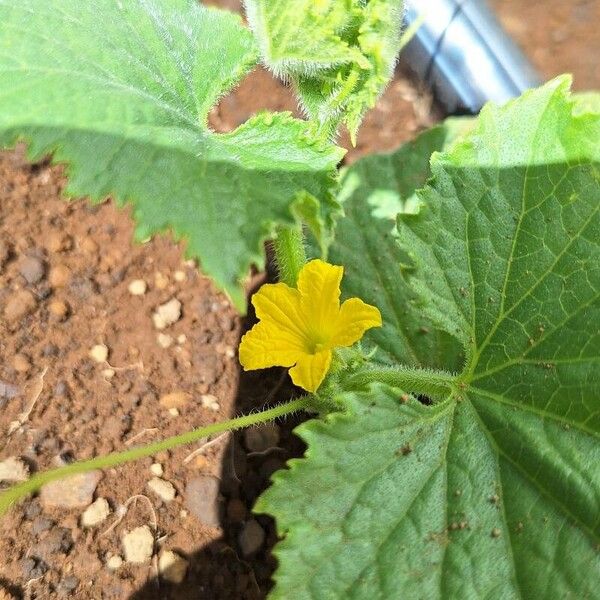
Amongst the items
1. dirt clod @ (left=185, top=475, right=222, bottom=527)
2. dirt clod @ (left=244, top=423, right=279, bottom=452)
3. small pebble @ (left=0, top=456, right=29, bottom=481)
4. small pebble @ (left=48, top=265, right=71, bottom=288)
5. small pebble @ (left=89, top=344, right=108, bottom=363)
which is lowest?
dirt clod @ (left=244, top=423, right=279, bottom=452)

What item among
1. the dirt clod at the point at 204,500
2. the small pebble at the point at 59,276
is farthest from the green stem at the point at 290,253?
the small pebble at the point at 59,276

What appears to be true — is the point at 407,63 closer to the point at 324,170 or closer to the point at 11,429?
the point at 324,170

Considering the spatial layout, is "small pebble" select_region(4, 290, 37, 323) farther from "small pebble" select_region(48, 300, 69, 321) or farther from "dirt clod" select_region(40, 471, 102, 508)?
"dirt clod" select_region(40, 471, 102, 508)

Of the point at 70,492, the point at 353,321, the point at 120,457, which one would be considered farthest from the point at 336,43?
the point at 70,492

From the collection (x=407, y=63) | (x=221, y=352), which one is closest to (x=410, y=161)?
(x=407, y=63)

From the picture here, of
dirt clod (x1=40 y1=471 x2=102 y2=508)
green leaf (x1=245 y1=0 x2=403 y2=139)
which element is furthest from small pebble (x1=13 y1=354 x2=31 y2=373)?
green leaf (x1=245 y1=0 x2=403 y2=139)

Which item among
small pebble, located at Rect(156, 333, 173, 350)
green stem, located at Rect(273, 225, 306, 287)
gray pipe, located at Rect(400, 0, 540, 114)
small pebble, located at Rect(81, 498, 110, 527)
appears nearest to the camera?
green stem, located at Rect(273, 225, 306, 287)

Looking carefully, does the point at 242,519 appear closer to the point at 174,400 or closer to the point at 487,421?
the point at 174,400
